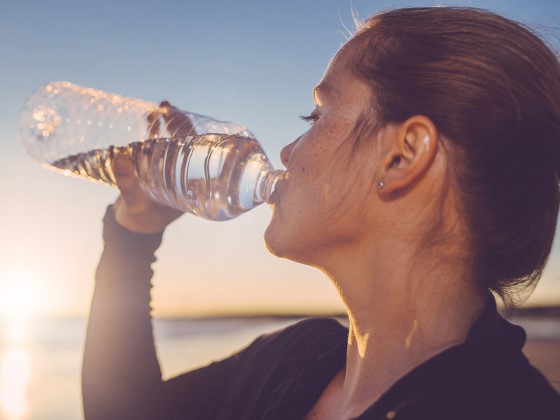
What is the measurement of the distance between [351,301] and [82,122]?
115 centimetres

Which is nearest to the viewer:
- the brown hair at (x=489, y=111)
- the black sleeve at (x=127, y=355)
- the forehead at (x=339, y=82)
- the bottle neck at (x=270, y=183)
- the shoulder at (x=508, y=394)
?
the shoulder at (x=508, y=394)

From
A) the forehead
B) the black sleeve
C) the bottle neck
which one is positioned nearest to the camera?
the forehead

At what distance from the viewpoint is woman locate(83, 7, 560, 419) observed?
899mm

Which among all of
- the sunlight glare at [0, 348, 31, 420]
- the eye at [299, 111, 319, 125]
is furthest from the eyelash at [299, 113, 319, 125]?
the sunlight glare at [0, 348, 31, 420]

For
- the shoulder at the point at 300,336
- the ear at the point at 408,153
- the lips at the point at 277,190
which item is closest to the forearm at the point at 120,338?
the shoulder at the point at 300,336

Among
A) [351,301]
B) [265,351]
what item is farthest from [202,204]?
[351,301]

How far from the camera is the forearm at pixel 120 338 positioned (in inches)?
55.0

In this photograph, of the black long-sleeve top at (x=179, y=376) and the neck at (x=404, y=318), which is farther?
the black long-sleeve top at (x=179, y=376)

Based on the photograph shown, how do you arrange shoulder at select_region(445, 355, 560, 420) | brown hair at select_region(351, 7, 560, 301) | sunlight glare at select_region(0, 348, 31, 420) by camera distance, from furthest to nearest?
1. sunlight glare at select_region(0, 348, 31, 420)
2. brown hair at select_region(351, 7, 560, 301)
3. shoulder at select_region(445, 355, 560, 420)

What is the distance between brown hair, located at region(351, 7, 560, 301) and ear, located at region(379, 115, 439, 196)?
0.08ft

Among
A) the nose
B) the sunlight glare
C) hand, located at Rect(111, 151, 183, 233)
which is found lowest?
the sunlight glare

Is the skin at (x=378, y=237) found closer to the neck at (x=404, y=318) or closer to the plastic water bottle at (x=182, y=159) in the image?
the neck at (x=404, y=318)

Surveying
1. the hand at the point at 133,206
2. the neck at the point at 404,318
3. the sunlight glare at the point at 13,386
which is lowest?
the sunlight glare at the point at 13,386

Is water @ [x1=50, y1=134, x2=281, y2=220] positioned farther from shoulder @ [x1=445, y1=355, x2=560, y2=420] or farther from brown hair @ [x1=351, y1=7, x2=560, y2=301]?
shoulder @ [x1=445, y1=355, x2=560, y2=420]
